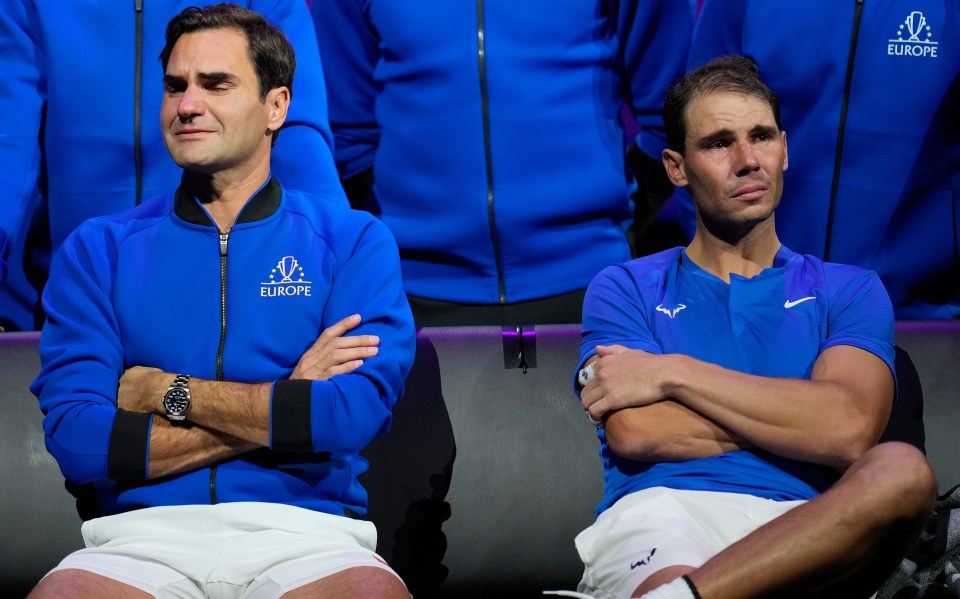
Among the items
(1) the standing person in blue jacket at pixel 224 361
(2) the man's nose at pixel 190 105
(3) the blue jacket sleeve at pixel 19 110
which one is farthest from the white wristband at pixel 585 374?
(3) the blue jacket sleeve at pixel 19 110

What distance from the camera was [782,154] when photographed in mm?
2527

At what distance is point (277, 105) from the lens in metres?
2.49

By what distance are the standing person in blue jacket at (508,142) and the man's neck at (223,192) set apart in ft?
2.67

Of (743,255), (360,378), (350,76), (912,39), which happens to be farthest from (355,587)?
(912,39)

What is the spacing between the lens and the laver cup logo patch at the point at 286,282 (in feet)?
7.61

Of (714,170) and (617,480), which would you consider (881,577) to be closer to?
(617,480)

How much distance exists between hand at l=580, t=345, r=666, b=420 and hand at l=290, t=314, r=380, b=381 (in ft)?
1.38

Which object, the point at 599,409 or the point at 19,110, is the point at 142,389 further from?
the point at 19,110

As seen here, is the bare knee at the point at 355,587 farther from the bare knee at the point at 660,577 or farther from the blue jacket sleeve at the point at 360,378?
the bare knee at the point at 660,577

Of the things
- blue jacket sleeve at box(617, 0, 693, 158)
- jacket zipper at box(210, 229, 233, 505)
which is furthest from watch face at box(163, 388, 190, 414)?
blue jacket sleeve at box(617, 0, 693, 158)

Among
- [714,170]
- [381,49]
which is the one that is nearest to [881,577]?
[714,170]

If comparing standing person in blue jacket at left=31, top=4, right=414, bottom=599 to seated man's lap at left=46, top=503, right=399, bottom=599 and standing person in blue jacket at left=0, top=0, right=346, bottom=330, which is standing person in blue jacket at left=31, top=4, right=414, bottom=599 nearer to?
seated man's lap at left=46, top=503, right=399, bottom=599

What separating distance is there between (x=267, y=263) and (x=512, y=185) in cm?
96

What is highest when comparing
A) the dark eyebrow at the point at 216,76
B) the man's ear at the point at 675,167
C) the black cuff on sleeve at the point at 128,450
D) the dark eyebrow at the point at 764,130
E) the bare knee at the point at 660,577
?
the dark eyebrow at the point at 216,76
